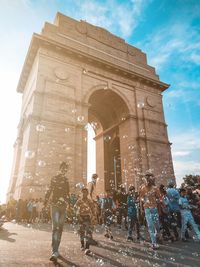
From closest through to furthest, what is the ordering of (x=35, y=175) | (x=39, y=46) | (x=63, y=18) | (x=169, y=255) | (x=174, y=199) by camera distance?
(x=169, y=255)
(x=174, y=199)
(x=35, y=175)
(x=39, y=46)
(x=63, y=18)

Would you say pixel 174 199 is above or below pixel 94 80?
below

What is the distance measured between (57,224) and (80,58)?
17.0 meters

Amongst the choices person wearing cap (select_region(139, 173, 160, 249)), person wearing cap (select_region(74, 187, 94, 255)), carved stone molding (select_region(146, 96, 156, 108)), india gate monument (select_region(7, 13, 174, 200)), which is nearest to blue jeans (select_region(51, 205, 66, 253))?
person wearing cap (select_region(74, 187, 94, 255))

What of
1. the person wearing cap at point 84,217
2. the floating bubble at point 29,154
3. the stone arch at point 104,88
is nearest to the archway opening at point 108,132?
the stone arch at point 104,88

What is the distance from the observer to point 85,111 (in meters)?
17.6

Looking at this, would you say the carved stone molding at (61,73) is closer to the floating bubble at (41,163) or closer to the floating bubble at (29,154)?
the floating bubble at (29,154)

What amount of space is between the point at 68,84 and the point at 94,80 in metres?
2.87

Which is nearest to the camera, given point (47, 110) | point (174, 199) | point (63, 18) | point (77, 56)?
point (174, 199)

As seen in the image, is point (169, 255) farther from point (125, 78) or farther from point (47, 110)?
point (125, 78)

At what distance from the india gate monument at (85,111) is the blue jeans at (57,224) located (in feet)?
31.6

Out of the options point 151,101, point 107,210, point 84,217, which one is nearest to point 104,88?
point 151,101

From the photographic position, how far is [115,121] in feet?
73.8

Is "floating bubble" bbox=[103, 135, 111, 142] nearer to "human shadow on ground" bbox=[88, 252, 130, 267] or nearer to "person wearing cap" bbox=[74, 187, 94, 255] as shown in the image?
"person wearing cap" bbox=[74, 187, 94, 255]

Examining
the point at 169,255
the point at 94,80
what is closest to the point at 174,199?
the point at 169,255
